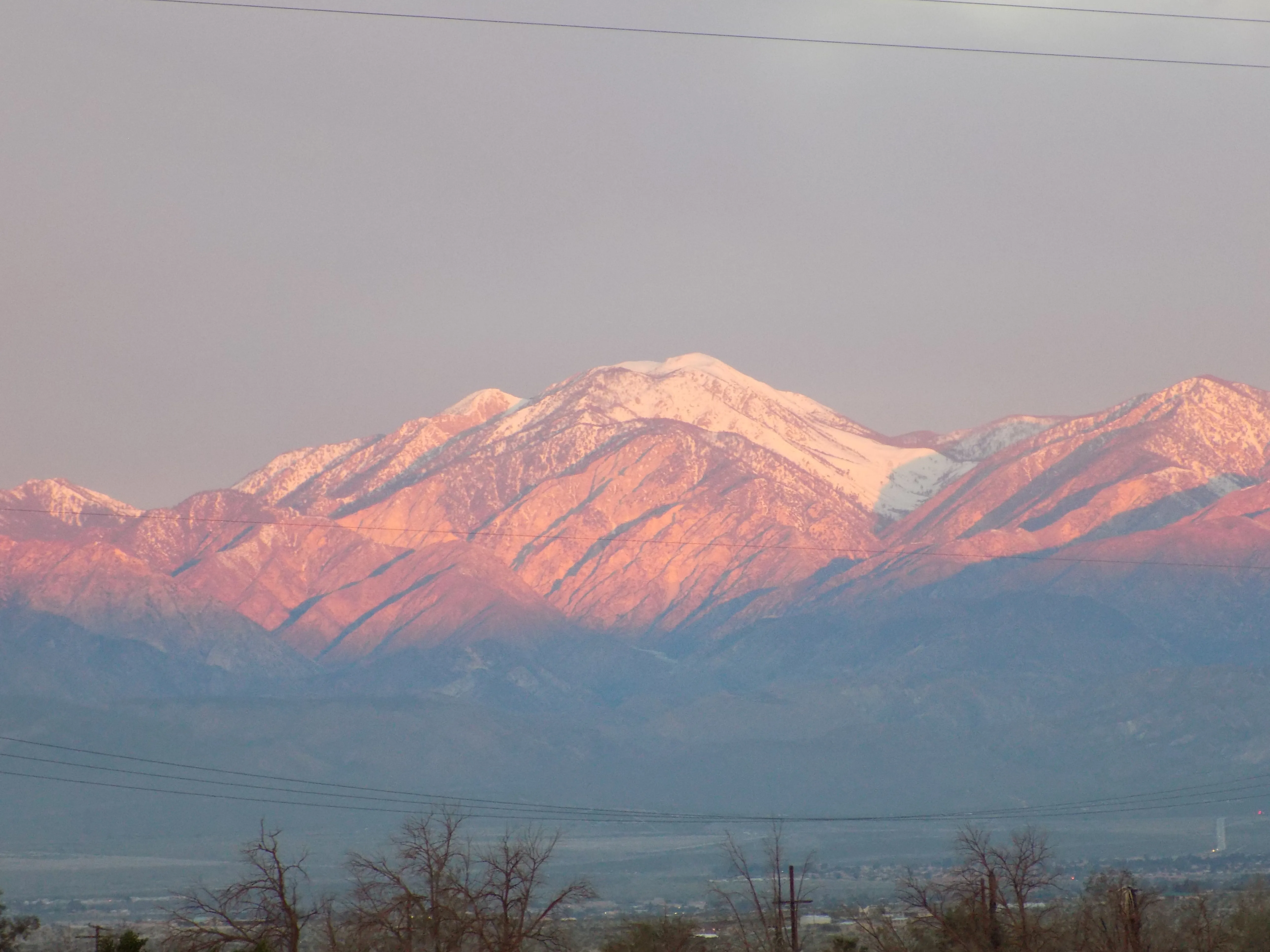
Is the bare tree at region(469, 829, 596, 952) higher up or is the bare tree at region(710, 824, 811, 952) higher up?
the bare tree at region(469, 829, 596, 952)

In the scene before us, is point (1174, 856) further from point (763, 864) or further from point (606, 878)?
point (606, 878)

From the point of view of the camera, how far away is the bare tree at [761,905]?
202 feet

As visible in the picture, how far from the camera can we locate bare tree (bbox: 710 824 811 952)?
202 ft

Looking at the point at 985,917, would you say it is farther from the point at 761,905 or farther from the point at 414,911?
the point at 761,905

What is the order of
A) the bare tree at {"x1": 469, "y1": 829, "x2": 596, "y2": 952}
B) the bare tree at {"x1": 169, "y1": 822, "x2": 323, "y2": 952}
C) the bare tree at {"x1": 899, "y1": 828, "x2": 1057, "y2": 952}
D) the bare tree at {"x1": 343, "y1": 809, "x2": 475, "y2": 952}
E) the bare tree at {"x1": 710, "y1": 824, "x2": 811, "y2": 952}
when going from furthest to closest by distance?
the bare tree at {"x1": 710, "y1": 824, "x2": 811, "y2": 952} → the bare tree at {"x1": 899, "y1": 828, "x2": 1057, "y2": 952} → the bare tree at {"x1": 469, "y1": 829, "x2": 596, "y2": 952} → the bare tree at {"x1": 343, "y1": 809, "x2": 475, "y2": 952} → the bare tree at {"x1": 169, "y1": 822, "x2": 323, "y2": 952}

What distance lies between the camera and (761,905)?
10731cm

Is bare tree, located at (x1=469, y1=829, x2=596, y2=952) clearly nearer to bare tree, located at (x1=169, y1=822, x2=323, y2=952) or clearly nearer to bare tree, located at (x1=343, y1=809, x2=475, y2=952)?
bare tree, located at (x1=343, y1=809, x2=475, y2=952)

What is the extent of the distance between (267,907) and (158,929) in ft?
136

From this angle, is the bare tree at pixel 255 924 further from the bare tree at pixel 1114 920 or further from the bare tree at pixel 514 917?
the bare tree at pixel 1114 920

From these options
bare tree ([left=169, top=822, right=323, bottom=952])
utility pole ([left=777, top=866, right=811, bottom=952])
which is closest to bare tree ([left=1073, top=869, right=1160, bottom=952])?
utility pole ([left=777, top=866, right=811, bottom=952])

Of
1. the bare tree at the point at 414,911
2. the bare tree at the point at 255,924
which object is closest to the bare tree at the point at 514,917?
the bare tree at the point at 414,911

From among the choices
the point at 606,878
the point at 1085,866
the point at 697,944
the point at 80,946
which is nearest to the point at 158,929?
the point at 80,946

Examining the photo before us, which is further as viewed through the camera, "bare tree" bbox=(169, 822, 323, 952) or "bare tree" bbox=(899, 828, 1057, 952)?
"bare tree" bbox=(899, 828, 1057, 952)

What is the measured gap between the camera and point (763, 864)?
197125 millimetres
